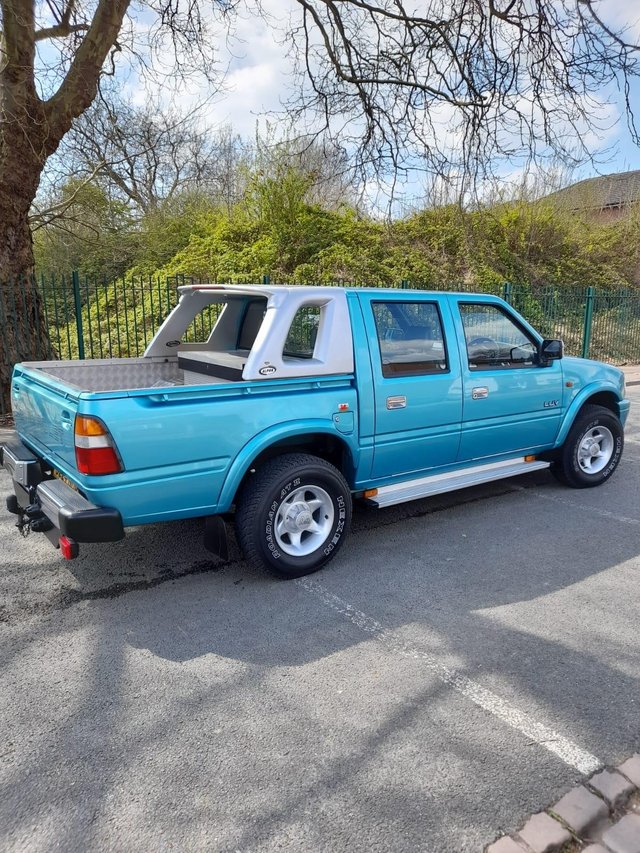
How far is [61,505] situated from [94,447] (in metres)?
0.42

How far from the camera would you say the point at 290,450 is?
166 inches

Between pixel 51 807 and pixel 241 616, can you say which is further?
pixel 241 616

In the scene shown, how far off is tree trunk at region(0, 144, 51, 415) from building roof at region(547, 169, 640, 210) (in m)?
17.4

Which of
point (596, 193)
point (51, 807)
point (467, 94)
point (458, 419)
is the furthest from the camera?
point (596, 193)

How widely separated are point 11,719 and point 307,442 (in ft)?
7.63

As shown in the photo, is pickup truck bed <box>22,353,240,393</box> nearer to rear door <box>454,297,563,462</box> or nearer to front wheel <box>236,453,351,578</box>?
front wheel <box>236,453,351,578</box>

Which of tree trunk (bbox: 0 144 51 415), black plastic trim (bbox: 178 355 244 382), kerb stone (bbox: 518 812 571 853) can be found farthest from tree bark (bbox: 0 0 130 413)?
kerb stone (bbox: 518 812 571 853)

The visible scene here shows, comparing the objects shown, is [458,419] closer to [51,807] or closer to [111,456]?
[111,456]

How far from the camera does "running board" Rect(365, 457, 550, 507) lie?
4516 mm

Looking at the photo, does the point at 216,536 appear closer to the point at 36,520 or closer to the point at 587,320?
the point at 36,520

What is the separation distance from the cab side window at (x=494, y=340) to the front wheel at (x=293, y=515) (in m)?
1.70

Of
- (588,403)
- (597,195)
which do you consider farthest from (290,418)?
(597,195)

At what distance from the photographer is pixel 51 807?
2.19m

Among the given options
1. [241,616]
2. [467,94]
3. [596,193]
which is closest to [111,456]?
[241,616]
